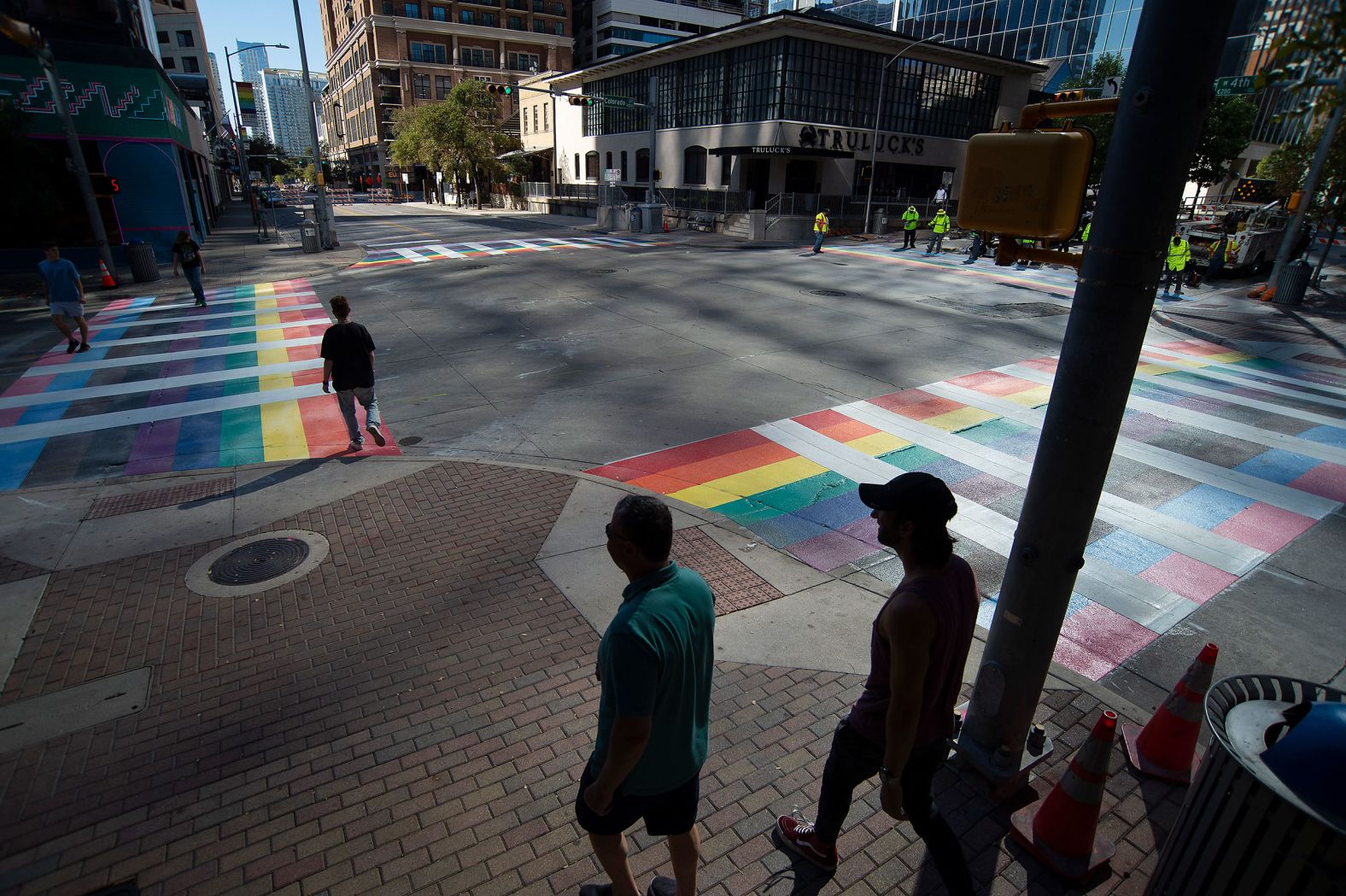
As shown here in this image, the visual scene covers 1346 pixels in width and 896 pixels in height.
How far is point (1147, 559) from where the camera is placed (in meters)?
6.39

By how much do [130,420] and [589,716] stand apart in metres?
8.97

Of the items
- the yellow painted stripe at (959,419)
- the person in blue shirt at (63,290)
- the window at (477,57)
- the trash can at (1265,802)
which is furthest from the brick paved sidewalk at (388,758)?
the window at (477,57)

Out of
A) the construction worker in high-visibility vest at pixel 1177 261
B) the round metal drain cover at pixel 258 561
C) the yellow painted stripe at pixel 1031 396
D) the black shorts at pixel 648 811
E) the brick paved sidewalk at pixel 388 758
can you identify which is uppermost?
the construction worker in high-visibility vest at pixel 1177 261

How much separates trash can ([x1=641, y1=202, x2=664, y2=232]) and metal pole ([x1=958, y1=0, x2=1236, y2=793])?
3765 cm

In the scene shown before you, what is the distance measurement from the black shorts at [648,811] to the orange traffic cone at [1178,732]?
9.32ft

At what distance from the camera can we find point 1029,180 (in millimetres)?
2871

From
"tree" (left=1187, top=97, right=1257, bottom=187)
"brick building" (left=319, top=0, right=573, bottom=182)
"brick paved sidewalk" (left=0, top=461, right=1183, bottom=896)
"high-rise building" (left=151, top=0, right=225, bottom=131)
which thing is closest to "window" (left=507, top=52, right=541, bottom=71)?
"brick building" (left=319, top=0, right=573, bottom=182)

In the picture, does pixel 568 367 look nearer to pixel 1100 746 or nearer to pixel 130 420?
pixel 130 420

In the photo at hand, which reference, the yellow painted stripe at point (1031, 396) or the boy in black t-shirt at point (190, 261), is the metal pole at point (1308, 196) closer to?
the yellow painted stripe at point (1031, 396)

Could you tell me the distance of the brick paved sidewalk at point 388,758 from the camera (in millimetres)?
3387

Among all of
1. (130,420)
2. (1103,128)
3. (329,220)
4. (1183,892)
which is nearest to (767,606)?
(1183,892)

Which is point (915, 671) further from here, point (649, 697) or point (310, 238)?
point (310, 238)

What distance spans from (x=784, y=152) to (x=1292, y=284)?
83.3ft

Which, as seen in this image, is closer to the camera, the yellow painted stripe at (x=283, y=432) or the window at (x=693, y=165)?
the yellow painted stripe at (x=283, y=432)
